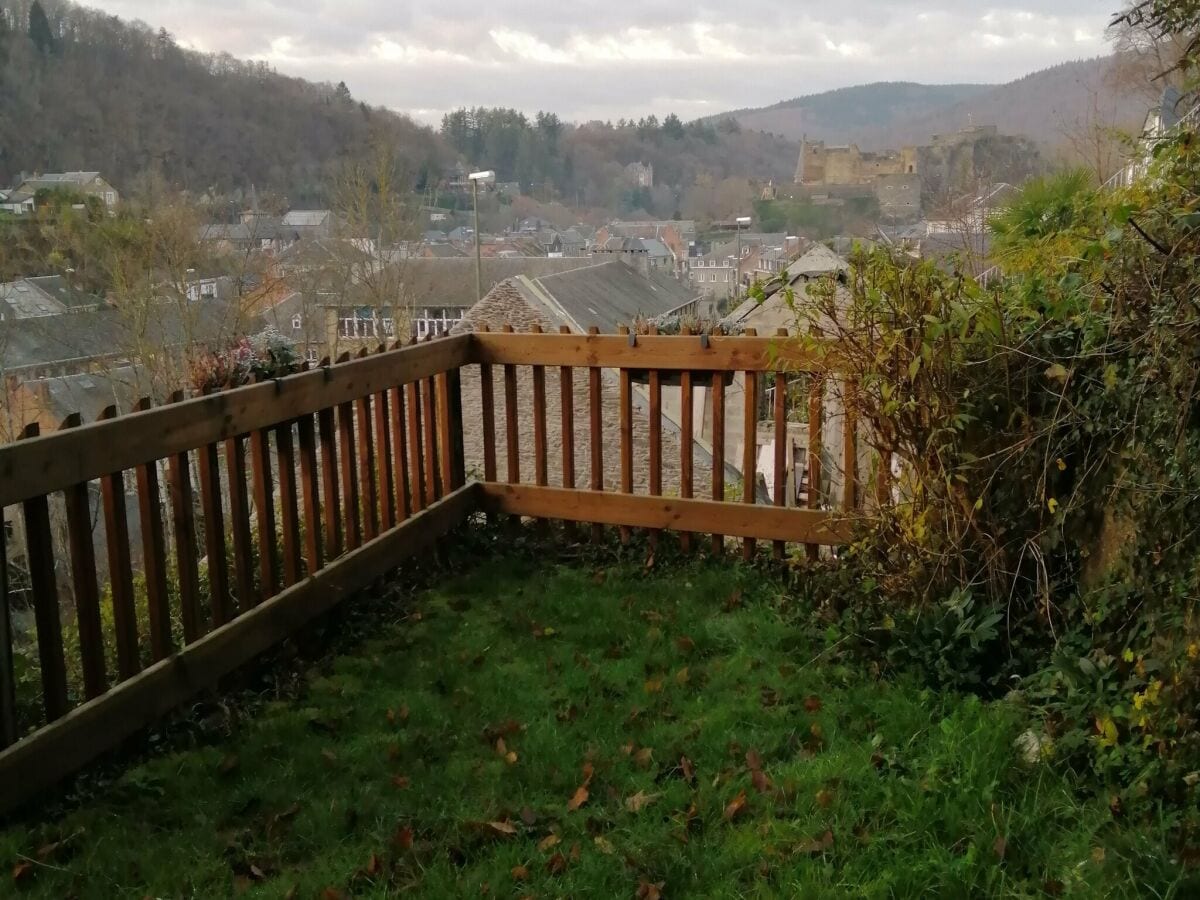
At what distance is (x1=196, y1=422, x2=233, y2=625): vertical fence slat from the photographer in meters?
3.73

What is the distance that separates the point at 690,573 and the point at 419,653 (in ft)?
5.23

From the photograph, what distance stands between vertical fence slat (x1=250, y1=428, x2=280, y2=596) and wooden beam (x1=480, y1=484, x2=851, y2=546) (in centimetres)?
180

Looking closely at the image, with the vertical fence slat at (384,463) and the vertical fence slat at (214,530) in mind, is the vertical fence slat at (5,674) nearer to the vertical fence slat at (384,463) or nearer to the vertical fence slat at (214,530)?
the vertical fence slat at (214,530)

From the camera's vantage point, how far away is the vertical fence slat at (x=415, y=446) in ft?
17.3

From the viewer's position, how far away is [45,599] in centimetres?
305

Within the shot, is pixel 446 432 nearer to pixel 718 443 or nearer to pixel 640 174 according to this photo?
pixel 718 443

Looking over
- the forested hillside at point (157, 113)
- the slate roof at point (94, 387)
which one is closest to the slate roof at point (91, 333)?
the slate roof at point (94, 387)

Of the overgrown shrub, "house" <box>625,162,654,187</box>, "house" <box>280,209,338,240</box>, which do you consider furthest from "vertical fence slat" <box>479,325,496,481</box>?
"house" <box>625,162,654,187</box>

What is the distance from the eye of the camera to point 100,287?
23750 mm

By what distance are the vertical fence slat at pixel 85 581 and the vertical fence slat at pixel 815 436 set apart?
3.08 meters

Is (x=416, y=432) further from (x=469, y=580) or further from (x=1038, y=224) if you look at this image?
(x=1038, y=224)

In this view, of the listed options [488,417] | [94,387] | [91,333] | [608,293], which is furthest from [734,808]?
[608,293]

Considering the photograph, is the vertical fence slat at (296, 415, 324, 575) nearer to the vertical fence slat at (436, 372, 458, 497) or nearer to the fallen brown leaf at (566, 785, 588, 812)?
the vertical fence slat at (436, 372, 458, 497)

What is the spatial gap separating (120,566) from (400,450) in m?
1.97
